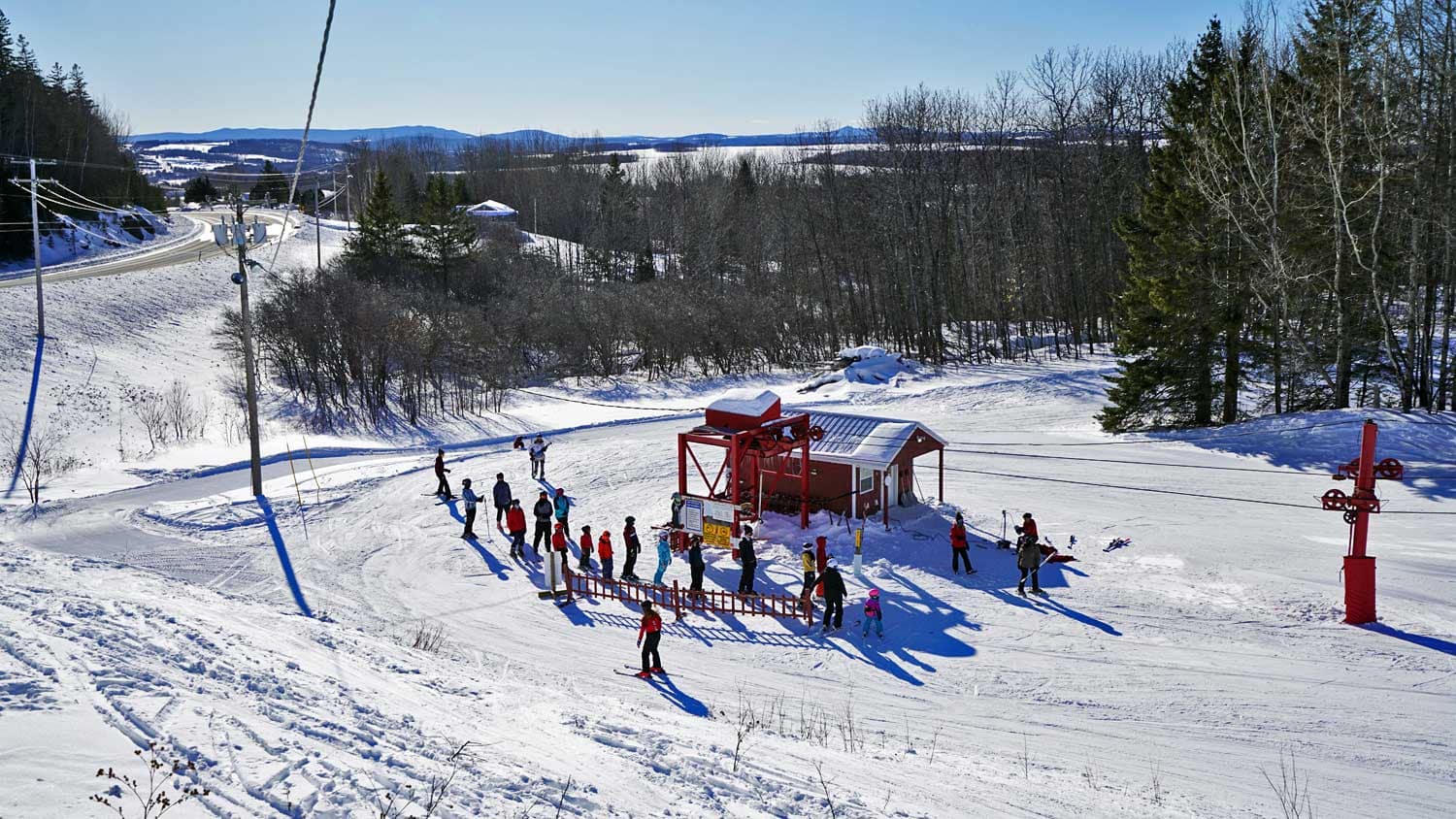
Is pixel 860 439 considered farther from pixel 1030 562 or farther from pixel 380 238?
pixel 380 238

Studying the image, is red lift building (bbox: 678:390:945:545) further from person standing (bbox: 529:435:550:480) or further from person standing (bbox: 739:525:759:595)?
person standing (bbox: 529:435:550:480)

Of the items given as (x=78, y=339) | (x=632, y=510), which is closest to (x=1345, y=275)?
(x=632, y=510)

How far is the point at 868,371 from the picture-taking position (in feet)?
146

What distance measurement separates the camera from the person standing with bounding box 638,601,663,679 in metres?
13.6

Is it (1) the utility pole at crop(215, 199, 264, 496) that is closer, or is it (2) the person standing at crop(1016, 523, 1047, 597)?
(2) the person standing at crop(1016, 523, 1047, 597)

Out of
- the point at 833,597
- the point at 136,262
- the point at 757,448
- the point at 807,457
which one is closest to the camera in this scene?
the point at 833,597

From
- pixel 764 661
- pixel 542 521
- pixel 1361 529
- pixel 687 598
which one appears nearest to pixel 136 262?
pixel 542 521

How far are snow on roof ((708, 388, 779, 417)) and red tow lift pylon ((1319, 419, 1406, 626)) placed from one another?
11.4 metres

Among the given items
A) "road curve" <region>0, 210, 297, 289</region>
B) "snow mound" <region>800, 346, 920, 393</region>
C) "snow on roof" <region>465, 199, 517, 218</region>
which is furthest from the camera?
"snow on roof" <region>465, 199, 517, 218</region>

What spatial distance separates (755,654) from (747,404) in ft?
27.7

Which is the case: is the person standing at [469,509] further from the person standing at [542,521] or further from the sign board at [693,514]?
the sign board at [693,514]

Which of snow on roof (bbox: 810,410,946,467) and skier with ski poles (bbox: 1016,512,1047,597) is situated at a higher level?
snow on roof (bbox: 810,410,946,467)

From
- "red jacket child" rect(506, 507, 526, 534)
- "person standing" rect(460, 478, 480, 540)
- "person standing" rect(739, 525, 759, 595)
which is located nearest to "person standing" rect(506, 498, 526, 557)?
"red jacket child" rect(506, 507, 526, 534)

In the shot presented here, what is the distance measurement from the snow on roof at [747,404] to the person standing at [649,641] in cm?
872
